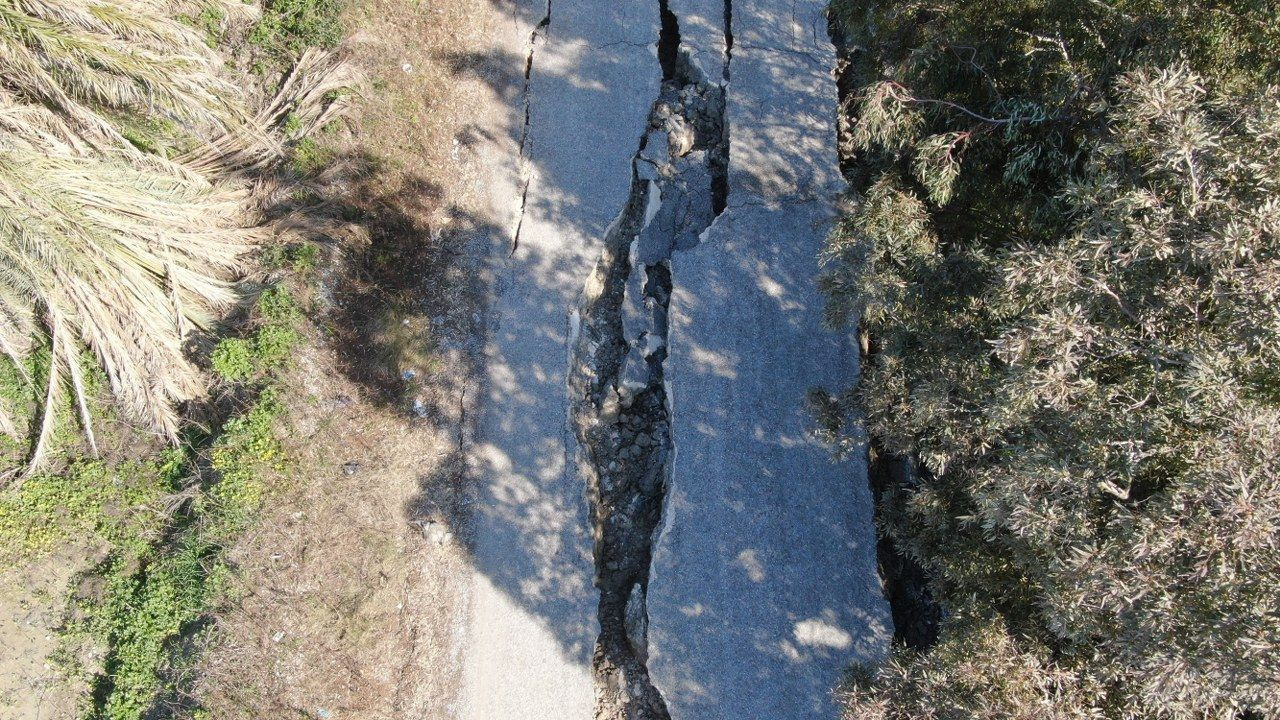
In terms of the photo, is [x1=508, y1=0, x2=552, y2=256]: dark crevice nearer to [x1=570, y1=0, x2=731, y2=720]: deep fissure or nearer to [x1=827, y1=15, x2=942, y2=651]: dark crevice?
[x1=570, y1=0, x2=731, y2=720]: deep fissure

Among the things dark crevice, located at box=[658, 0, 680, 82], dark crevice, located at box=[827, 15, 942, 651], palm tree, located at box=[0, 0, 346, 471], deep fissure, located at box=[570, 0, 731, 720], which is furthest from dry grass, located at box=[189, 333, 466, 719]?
dark crevice, located at box=[658, 0, 680, 82]

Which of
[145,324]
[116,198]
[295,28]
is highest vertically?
[295,28]

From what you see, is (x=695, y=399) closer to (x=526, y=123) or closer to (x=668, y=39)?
(x=526, y=123)

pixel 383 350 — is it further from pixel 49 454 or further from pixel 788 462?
pixel 788 462

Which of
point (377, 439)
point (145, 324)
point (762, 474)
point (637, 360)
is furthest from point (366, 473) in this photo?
point (762, 474)

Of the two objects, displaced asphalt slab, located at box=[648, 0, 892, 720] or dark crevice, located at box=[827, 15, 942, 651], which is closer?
displaced asphalt slab, located at box=[648, 0, 892, 720]

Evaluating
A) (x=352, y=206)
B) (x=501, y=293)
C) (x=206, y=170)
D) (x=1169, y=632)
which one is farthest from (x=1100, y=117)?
(x=206, y=170)
